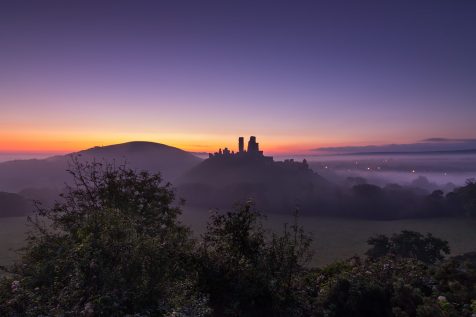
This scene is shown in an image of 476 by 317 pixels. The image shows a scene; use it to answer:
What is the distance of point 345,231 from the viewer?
13025 cm

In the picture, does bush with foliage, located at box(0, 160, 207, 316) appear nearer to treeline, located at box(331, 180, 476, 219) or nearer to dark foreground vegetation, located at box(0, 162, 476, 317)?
dark foreground vegetation, located at box(0, 162, 476, 317)

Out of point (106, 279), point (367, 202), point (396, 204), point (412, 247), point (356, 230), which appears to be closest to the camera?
point (106, 279)

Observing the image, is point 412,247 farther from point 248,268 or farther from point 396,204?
point 396,204

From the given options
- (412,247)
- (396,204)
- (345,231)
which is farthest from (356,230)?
(412,247)

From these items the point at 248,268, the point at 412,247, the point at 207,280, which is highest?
the point at 248,268

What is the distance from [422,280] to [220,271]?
1291 cm

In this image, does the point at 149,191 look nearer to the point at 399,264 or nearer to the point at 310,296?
the point at 310,296

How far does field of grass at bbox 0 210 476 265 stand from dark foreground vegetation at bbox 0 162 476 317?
61888 mm

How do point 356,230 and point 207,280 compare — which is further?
point 356,230

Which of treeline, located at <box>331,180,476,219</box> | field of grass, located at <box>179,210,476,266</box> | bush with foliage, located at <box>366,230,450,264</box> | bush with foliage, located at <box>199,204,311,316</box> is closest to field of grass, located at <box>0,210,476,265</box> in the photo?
field of grass, located at <box>179,210,476,266</box>

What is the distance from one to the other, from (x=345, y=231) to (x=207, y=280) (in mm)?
122598

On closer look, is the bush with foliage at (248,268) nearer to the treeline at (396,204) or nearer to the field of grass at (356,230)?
the field of grass at (356,230)

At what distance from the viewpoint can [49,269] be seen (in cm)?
1631

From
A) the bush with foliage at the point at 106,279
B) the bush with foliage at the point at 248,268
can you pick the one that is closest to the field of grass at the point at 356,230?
the bush with foliage at the point at 248,268
